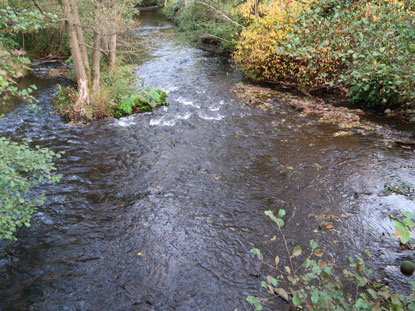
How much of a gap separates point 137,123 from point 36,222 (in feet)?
20.6

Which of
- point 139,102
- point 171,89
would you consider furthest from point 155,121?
point 171,89

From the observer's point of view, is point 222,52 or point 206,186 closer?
point 206,186

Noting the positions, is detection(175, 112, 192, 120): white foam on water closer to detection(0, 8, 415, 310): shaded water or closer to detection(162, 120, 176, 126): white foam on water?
detection(0, 8, 415, 310): shaded water

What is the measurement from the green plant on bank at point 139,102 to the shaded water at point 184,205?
72cm

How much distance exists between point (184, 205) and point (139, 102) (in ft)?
24.7

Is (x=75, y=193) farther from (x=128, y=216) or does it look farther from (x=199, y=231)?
(x=199, y=231)

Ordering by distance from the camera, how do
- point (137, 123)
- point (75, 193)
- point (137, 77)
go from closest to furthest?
1. point (75, 193)
2. point (137, 123)
3. point (137, 77)

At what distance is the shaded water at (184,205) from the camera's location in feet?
16.6

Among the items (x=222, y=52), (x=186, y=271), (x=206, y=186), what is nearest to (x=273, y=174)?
(x=206, y=186)

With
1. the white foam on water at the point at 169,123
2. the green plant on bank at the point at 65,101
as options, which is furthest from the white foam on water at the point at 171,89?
the green plant on bank at the point at 65,101

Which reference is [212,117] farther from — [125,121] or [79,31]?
[79,31]

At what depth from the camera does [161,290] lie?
5.00m

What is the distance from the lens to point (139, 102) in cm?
1327

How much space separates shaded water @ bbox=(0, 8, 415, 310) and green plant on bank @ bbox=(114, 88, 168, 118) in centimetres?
72
